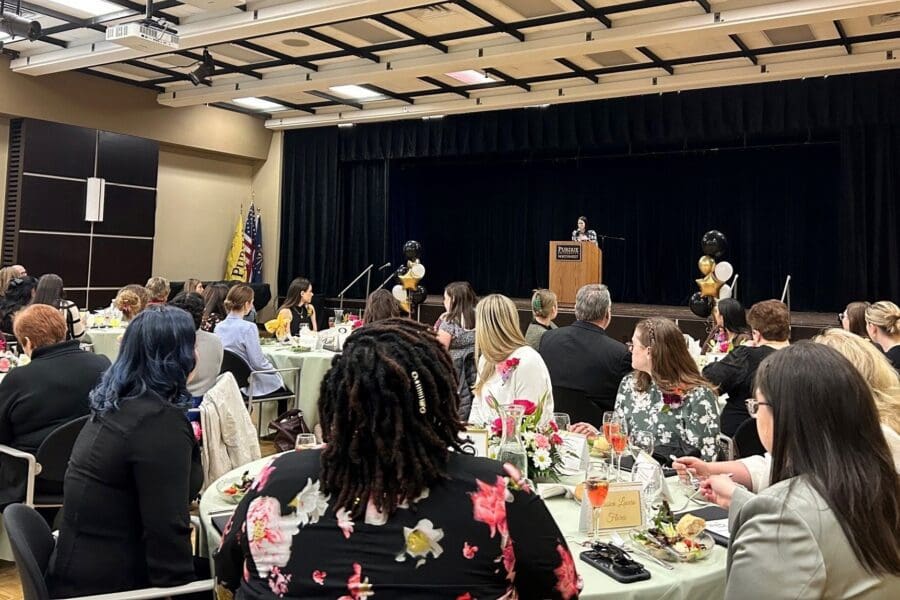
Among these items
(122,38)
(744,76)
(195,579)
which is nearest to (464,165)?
(744,76)

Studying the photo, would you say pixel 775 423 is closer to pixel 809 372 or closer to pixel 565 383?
pixel 809 372

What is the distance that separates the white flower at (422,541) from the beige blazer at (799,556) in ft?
1.83

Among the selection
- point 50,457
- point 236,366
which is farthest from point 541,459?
point 236,366

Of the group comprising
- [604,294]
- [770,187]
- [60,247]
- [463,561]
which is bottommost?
[463,561]

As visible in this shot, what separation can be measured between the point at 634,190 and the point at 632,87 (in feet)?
11.1

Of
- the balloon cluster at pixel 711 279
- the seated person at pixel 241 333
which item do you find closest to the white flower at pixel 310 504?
the seated person at pixel 241 333

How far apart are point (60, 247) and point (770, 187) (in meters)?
10.8

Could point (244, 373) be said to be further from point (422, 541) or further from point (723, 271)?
point (723, 271)

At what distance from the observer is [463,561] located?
3.98ft

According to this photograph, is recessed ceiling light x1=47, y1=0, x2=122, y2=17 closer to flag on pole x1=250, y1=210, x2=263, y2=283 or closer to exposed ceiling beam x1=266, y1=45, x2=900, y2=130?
exposed ceiling beam x1=266, y1=45, x2=900, y2=130

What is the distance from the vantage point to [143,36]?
664 centimetres

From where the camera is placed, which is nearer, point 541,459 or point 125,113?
point 541,459

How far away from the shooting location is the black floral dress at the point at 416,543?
121cm

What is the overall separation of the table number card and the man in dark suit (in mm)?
2160
